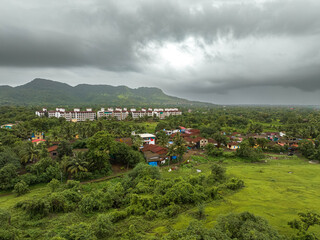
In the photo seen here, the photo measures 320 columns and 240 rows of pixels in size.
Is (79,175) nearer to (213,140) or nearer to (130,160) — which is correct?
(130,160)

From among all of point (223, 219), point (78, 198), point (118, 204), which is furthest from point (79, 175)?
point (223, 219)

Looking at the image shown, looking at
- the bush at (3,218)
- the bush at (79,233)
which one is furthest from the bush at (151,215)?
the bush at (3,218)

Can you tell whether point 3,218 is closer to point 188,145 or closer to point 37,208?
point 37,208

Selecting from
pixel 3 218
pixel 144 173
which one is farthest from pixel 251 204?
pixel 3 218

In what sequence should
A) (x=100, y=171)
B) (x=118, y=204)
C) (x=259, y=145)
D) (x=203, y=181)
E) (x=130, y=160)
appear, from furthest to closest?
(x=259, y=145)
(x=130, y=160)
(x=100, y=171)
(x=203, y=181)
(x=118, y=204)

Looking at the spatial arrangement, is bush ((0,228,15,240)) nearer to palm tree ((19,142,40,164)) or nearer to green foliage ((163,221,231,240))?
green foliage ((163,221,231,240))

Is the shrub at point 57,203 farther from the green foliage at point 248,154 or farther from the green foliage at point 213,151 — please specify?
the green foliage at point 248,154

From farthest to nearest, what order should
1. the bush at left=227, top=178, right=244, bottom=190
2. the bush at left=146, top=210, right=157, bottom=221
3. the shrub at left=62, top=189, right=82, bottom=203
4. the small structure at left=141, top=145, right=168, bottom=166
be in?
the small structure at left=141, top=145, right=168, bottom=166, the bush at left=227, top=178, right=244, bottom=190, the shrub at left=62, top=189, right=82, bottom=203, the bush at left=146, top=210, right=157, bottom=221

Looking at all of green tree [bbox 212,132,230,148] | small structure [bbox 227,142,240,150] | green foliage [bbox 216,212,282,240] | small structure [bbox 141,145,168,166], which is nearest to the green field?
green foliage [bbox 216,212,282,240]

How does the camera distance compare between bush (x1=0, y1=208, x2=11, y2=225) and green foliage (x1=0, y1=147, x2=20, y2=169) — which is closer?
bush (x1=0, y1=208, x2=11, y2=225)
